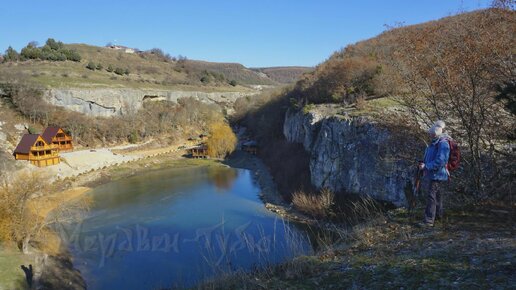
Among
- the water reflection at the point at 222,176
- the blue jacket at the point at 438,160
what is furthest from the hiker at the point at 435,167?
the water reflection at the point at 222,176

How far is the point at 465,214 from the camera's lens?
664cm

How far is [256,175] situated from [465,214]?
31702mm

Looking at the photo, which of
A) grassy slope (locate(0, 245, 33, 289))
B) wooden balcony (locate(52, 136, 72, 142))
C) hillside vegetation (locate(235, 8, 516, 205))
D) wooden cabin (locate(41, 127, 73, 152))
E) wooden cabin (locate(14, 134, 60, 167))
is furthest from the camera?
wooden balcony (locate(52, 136, 72, 142))

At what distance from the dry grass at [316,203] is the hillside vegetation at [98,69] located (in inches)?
1579

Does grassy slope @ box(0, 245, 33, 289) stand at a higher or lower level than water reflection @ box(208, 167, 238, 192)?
lower

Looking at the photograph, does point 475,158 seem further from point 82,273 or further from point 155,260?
point 82,273

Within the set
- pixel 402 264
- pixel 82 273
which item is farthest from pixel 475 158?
pixel 82 273

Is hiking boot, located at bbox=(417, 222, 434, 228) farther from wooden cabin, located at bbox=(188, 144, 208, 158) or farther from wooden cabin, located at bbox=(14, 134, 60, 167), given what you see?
wooden cabin, located at bbox=(188, 144, 208, 158)

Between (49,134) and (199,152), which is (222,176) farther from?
(49,134)

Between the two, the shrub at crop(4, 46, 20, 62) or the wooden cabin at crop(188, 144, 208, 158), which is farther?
the shrub at crop(4, 46, 20, 62)

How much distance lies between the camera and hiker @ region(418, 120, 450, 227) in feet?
19.8

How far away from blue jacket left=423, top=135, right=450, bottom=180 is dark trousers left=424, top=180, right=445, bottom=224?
0.43ft

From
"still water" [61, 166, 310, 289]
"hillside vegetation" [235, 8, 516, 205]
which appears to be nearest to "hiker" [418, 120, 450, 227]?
"hillside vegetation" [235, 8, 516, 205]

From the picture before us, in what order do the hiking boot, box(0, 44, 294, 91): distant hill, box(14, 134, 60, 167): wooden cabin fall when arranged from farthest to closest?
box(0, 44, 294, 91): distant hill, box(14, 134, 60, 167): wooden cabin, the hiking boot
